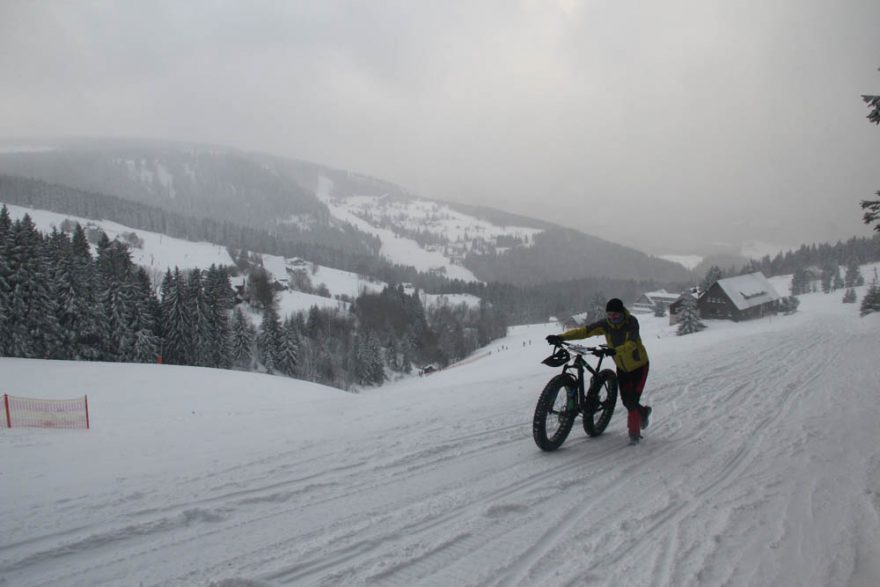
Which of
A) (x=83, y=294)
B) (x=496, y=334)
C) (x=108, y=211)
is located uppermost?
(x=108, y=211)

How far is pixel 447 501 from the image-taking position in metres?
4.09

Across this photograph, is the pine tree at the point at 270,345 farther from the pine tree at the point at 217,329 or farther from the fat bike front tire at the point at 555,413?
the fat bike front tire at the point at 555,413

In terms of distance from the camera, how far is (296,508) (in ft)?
12.9

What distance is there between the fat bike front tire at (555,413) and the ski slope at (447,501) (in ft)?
0.75

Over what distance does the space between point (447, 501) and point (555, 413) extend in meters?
2.11

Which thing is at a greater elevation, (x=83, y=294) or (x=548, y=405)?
(x=83, y=294)

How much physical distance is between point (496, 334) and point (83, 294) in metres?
76.6

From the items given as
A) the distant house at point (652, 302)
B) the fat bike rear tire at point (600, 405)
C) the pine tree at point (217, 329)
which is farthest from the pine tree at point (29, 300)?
the distant house at point (652, 302)

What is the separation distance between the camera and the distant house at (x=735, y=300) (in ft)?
176

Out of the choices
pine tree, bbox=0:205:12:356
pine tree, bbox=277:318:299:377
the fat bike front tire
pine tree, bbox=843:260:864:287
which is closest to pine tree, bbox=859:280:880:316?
the fat bike front tire

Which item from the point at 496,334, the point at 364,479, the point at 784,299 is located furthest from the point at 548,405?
the point at 496,334

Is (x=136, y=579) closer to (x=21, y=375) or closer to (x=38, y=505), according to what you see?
(x=38, y=505)

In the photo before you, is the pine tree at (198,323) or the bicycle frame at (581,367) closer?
the bicycle frame at (581,367)

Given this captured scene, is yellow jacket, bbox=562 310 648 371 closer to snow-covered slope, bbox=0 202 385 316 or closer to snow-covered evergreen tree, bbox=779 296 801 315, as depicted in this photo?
snow-covered evergreen tree, bbox=779 296 801 315
